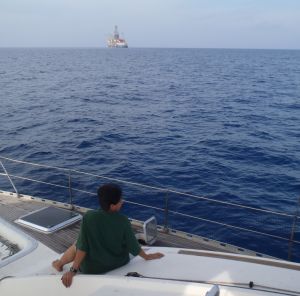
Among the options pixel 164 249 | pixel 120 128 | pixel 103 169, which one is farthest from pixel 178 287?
pixel 120 128

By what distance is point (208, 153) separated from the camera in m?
18.9

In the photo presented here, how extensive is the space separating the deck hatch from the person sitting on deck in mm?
3190

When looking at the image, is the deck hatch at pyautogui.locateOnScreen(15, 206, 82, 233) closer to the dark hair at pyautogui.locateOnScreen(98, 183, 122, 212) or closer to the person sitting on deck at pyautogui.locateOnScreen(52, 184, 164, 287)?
the person sitting on deck at pyautogui.locateOnScreen(52, 184, 164, 287)

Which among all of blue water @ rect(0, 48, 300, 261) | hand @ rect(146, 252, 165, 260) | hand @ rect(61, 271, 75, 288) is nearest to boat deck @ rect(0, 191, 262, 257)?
hand @ rect(146, 252, 165, 260)

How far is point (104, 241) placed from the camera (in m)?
3.97

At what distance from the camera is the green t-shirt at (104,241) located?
3.87 metres

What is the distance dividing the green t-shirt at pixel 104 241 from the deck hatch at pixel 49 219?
131 inches

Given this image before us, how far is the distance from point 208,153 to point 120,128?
291 inches

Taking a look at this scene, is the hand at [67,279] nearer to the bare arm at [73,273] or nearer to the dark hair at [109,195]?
the bare arm at [73,273]

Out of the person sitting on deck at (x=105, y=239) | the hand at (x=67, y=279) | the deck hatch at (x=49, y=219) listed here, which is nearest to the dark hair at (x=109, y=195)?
the person sitting on deck at (x=105, y=239)

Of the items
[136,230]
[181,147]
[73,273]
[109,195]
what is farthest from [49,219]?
[181,147]

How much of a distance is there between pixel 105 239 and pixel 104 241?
0.10ft

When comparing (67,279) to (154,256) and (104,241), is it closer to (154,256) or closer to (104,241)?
(104,241)

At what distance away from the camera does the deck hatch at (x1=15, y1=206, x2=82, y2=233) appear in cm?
719
